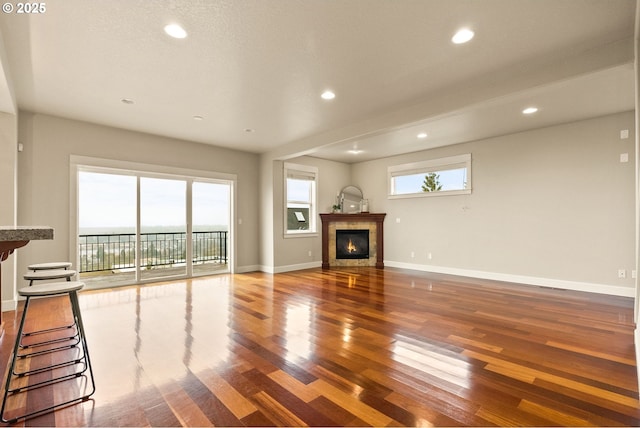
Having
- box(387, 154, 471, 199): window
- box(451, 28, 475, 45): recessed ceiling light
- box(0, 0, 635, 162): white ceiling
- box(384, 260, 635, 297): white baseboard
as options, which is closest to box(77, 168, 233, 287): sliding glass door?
box(0, 0, 635, 162): white ceiling

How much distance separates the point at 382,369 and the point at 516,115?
4.29 metres

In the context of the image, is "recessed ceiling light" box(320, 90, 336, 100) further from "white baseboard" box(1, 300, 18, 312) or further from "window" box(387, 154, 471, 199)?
"white baseboard" box(1, 300, 18, 312)

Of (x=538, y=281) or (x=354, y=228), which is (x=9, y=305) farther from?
(x=538, y=281)

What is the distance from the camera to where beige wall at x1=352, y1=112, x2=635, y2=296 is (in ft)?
15.1

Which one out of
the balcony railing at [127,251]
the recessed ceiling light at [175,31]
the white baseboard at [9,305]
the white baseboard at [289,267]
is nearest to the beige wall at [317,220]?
the white baseboard at [289,267]

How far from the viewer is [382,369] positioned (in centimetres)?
231

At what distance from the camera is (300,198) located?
7430 mm

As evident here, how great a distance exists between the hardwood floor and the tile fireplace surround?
2950 millimetres

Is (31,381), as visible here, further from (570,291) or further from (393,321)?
(570,291)

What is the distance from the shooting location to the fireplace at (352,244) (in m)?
7.71

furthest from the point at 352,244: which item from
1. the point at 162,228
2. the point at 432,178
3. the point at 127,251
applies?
the point at 127,251

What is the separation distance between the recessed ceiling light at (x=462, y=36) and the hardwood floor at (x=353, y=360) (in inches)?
106

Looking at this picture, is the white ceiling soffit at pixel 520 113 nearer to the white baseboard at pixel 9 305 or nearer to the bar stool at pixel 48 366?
the bar stool at pixel 48 366

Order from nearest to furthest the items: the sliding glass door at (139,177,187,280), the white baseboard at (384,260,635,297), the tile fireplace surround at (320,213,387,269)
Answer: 1. the white baseboard at (384,260,635,297)
2. the sliding glass door at (139,177,187,280)
3. the tile fireplace surround at (320,213,387,269)
